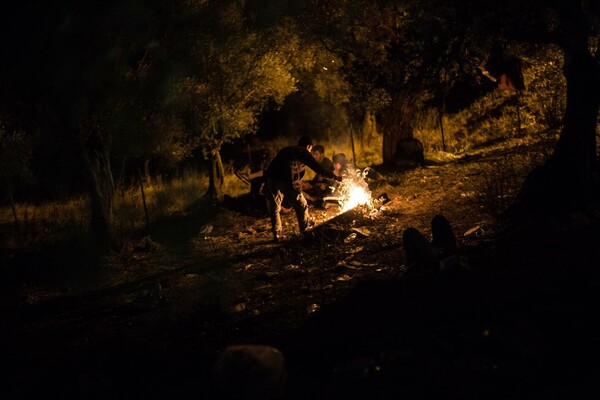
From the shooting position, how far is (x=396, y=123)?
17266 millimetres

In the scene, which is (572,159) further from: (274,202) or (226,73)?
(226,73)

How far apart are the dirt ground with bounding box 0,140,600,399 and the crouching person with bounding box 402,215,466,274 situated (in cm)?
14

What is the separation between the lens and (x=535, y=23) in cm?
927

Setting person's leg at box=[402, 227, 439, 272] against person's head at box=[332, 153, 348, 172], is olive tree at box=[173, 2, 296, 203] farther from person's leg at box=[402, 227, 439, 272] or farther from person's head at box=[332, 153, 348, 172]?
person's leg at box=[402, 227, 439, 272]

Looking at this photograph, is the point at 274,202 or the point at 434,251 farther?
the point at 274,202

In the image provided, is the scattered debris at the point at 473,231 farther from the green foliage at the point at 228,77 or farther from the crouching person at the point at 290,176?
the green foliage at the point at 228,77

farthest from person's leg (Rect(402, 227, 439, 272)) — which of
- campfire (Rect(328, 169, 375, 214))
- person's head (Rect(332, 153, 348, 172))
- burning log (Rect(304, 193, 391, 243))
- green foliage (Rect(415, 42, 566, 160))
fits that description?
green foliage (Rect(415, 42, 566, 160))

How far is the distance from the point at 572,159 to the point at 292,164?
14.7ft

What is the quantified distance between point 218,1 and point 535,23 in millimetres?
9128

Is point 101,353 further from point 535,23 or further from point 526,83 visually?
point 526,83

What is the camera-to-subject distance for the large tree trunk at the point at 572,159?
343 inches

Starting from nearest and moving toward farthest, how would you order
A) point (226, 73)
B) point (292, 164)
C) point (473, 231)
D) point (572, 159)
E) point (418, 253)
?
point (418, 253) → point (572, 159) → point (473, 231) → point (292, 164) → point (226, 73)

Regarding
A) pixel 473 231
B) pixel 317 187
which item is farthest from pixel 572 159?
pixel 317 187

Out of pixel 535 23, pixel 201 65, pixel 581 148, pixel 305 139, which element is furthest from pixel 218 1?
pixel 581 148
